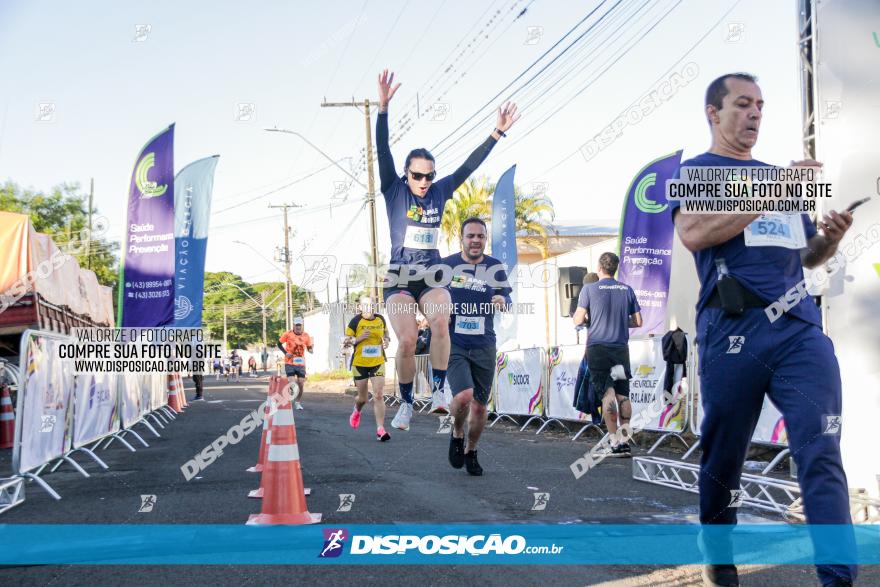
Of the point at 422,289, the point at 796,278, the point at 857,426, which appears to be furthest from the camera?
the point at 422,289

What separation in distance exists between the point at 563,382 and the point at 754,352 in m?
9.99

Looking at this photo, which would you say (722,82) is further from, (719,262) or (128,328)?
(128,328)

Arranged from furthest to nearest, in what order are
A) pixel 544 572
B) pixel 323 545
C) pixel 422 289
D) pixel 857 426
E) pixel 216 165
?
pixel 216 165 → pixel 422 289 → pixel 857 426 → pixel 323 545 → pixel 544 572

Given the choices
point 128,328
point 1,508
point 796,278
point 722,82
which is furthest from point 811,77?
point 128,328

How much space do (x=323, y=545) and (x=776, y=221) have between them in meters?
2.86

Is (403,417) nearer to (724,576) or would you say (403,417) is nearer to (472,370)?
(472,370)

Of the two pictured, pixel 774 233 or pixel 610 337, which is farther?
pixel 610 337

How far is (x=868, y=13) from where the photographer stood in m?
5.77

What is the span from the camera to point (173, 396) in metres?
20.8

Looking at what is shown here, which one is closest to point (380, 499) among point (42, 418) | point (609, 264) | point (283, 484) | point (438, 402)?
point (283, 484)

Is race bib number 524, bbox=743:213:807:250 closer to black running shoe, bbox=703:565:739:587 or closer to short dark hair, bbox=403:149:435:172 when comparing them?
black running shoe, bbox=703:565:739:587

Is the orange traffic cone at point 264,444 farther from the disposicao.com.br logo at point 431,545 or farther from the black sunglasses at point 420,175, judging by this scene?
the disposicao.com.br logo at point 431,545

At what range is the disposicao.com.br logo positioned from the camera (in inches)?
172

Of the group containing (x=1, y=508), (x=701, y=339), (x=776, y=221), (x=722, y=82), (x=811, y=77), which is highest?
(x=811, y=77)
